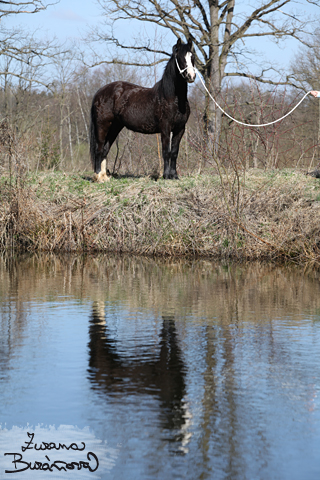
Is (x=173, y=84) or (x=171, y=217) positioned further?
(x=173, y=84)

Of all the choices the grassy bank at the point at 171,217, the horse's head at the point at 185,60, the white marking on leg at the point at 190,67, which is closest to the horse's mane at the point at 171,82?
the horse's head at the point at 185,60

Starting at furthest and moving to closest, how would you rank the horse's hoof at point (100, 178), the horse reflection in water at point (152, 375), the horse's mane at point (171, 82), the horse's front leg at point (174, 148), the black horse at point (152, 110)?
the horse's hoof at point (100, 178) < the horse's front leg at point (174, 148) < the horse's mane at point (171, 82) < the black horse at point (152, 110) < the horse reflection in water at point (152, 375)

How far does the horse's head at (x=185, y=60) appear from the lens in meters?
12.5

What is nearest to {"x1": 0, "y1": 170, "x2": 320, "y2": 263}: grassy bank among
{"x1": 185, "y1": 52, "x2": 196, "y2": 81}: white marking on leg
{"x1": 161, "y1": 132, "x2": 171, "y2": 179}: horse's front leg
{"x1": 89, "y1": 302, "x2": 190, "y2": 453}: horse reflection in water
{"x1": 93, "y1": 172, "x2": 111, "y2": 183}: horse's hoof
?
{"x1": 161, "y1": 132, "x2": 171, "y2": 179}: horse's front leg

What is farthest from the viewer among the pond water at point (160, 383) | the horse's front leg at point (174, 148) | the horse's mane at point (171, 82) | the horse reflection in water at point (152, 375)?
the horse's front leg at point (174, 148)

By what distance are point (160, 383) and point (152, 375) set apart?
193mm

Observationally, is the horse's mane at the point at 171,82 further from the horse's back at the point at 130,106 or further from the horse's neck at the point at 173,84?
the horse's back at the point at 130,106

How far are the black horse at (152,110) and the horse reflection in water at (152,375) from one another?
8.10 m

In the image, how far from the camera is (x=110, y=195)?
1348cm

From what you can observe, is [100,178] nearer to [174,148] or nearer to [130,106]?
[130,106]

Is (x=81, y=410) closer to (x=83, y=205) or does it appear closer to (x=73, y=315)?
(x=73, y=315)

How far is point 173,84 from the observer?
1334 centimetres

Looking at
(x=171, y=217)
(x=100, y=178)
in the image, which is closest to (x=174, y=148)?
(x=100, y=178)

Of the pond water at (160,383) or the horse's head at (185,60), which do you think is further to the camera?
the horse's head at (185,60)
